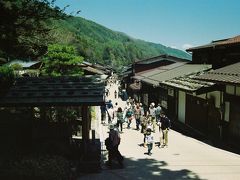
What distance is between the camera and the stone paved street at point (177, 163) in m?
12.2

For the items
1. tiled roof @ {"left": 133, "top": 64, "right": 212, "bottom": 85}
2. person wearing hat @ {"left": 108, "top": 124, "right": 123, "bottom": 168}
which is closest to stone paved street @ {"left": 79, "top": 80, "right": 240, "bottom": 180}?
person wearing hat @ {"left": 108, "top": 124, "right": 123, "bottom": 168}

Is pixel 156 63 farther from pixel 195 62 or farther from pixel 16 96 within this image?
pixel 16 96

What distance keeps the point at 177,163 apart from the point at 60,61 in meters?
16.6

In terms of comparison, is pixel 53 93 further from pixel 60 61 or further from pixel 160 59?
pixel 160 59

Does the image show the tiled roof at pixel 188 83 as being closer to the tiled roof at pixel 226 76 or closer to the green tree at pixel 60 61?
the tiled roof at pixel 226 76

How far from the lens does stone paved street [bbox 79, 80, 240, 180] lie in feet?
40.2

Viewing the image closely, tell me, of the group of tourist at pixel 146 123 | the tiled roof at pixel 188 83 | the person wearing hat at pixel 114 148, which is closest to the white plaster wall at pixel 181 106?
the tiled roof at pixel 188 83

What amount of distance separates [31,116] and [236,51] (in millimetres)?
13224

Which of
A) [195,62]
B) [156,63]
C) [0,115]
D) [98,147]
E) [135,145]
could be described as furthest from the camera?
[156,63]

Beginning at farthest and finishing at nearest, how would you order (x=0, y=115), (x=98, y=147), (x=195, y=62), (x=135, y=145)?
(x=195, y=62)
(x=135, y=145)
(x=0, y=115)
(x=98, y=147)

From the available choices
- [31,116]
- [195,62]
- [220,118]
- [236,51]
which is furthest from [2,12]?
[195,62]

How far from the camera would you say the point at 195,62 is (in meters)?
35.8

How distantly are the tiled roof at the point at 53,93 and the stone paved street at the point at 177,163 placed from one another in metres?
2.87

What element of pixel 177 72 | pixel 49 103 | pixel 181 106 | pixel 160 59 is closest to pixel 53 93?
pixel 49 103
